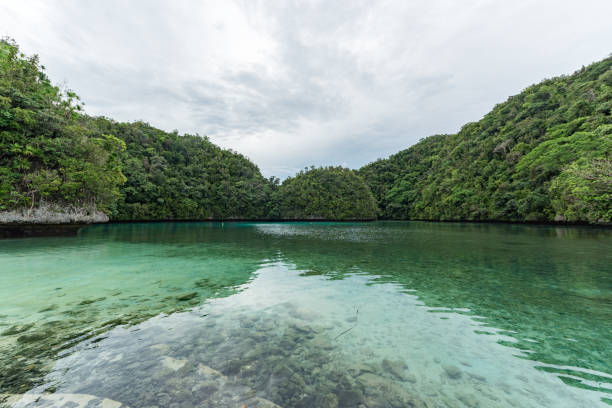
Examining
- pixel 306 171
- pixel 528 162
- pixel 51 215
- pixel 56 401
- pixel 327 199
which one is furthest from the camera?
pixel 306 171

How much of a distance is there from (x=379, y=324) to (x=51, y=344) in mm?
5837

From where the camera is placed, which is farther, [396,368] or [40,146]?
[40,146]

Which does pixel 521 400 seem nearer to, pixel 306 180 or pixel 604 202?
pixel 604 202

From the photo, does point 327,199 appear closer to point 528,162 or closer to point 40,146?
point 528,162

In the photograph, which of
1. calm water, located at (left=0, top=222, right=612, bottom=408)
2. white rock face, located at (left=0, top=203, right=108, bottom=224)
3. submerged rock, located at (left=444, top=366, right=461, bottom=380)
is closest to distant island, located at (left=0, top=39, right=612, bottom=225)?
white rock face, located at (left=0, top=203, right=108, bottom=224)

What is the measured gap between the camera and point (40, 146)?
1906cm

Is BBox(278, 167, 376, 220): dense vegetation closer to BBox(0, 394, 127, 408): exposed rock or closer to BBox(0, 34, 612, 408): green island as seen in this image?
BBox(0, 34, 612, 408): green island

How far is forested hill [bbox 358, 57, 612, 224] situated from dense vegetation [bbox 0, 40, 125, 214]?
124 ft

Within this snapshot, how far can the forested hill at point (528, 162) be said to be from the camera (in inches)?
1277

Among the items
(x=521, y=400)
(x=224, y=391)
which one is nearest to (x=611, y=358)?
(x=521, y=400)

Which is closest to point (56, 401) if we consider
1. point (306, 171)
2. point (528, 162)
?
point (528, 162)

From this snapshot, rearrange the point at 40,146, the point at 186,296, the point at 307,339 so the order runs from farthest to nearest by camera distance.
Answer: the point at 40,146 < the point at 186,296 < the point at 307,339

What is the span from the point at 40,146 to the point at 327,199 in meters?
73.4

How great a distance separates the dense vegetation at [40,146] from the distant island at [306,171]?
0.29ft
